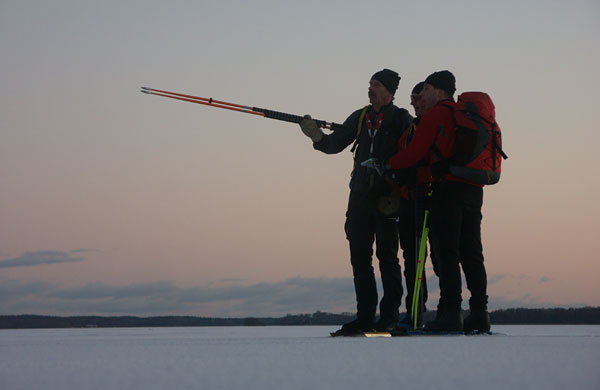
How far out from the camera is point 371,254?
6934 millimetres

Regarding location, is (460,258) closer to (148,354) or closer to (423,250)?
(423,250)

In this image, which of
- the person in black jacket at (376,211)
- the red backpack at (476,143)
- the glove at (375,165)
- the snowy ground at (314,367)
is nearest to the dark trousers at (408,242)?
the person in black jacket at (376,211)

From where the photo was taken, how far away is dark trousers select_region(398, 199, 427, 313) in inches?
270

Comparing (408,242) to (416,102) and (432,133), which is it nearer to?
(432,133)

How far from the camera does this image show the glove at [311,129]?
23.6 feet

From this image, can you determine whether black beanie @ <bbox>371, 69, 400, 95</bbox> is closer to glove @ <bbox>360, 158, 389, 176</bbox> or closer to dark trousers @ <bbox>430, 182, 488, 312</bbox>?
glove @ <bbox>360, 158, 389, 176</bbox>

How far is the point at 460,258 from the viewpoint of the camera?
6.44 m

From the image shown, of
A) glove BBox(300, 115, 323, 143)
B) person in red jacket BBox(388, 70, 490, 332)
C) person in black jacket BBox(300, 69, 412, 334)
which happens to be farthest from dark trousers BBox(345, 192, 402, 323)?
glove BBox(300, 115, 323, 143)

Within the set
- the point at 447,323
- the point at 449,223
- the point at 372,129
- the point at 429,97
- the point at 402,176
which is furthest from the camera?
the point at 372,129

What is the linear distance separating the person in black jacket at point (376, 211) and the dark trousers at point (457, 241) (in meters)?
0.54

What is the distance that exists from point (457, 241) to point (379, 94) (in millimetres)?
1591

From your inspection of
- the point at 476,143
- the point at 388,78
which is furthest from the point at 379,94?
the point at 476,143

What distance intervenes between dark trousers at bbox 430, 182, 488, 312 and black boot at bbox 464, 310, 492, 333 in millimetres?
51

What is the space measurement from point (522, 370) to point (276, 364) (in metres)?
1.11
